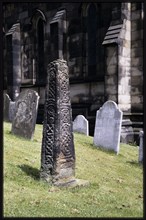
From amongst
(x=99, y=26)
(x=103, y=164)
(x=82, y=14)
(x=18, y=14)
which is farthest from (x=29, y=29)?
(x=103, y=164)

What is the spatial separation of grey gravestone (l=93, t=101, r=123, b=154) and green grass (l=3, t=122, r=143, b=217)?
0.58 meters

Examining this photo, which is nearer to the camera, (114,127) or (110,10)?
(114,127)

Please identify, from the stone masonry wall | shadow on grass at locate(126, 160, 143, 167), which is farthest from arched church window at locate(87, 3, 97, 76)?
shadow on grass at locate(126, 160, 143, 167)

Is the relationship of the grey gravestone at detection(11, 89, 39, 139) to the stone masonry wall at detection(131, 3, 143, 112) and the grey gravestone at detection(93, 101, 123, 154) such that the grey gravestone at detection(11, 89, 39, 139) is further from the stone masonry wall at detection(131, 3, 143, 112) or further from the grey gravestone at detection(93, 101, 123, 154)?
the stone masonry wall at detection(131, 3, 143, 112)

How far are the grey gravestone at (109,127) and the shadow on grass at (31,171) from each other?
124 inches

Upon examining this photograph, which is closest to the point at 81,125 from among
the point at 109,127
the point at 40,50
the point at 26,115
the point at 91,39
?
the point at 109,127

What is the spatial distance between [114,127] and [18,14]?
13170mm

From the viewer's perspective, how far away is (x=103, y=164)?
24.9 feet

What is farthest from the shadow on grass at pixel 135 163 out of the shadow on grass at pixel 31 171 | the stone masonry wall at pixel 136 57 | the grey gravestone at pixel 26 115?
the stone masonry wall at pixel 136 57

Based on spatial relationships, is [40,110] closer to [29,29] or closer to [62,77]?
[29,29]

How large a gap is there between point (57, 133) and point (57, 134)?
0.02m

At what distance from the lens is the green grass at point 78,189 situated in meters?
Answer: 4.56

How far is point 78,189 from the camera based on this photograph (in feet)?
18.2

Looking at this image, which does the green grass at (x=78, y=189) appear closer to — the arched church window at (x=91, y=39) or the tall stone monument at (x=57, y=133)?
the tall stone monument at (x=57, y=133)
